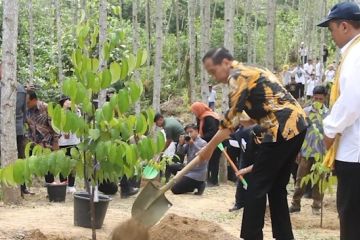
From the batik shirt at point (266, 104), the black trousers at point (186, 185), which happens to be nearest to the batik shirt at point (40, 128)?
the black trousers at point (186, 185)

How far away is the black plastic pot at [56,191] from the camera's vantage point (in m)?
8.73

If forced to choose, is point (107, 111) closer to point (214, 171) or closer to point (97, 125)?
point (97, 125)

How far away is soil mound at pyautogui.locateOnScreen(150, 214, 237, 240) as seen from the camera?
19.3ft

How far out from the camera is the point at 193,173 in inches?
398

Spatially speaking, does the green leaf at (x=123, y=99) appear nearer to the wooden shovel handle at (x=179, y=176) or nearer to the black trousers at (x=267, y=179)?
the wooden shovel handle at (x=179, y=176)

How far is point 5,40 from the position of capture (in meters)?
7.92

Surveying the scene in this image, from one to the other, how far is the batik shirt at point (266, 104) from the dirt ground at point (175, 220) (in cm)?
153

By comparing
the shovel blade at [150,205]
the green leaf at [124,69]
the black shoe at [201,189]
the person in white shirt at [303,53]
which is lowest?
the black shoe at [201,189]

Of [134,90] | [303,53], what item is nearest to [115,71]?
[134,90]

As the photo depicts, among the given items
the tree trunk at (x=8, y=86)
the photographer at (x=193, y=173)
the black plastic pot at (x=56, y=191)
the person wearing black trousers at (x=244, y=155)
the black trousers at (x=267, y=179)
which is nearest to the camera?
the black trousers at (x=267, y=179)

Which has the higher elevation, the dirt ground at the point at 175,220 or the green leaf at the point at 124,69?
the green leaf at the point at 124,69

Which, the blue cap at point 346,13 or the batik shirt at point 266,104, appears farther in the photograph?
the batik shirt at point 266,104

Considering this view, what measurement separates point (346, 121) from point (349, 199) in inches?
17.8

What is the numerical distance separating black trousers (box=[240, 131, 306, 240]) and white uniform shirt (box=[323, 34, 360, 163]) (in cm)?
129
